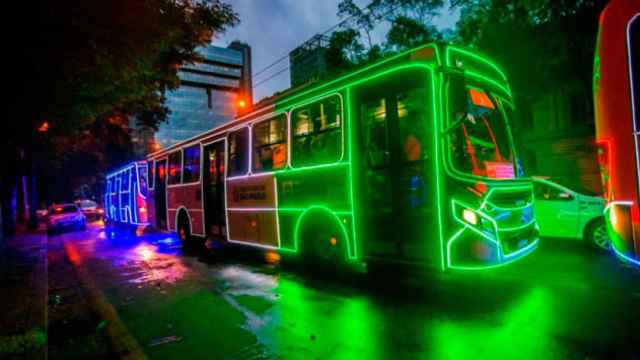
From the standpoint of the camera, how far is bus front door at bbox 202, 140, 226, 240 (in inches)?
428

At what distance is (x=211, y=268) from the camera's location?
952cm

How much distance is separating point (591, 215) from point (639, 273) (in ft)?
8.22

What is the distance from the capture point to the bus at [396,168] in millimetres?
5418

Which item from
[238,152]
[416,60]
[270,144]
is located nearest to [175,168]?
[238,152]

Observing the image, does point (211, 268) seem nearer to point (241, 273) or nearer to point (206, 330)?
point (241, 273)

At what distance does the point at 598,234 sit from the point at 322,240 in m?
6.16

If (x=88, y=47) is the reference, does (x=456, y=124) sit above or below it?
below

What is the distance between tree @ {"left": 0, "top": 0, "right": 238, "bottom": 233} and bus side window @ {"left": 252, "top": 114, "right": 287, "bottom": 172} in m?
2.67

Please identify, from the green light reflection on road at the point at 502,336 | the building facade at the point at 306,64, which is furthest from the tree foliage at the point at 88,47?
the building facade at the point at 306,64

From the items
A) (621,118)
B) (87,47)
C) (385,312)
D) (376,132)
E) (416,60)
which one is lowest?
(385,312)

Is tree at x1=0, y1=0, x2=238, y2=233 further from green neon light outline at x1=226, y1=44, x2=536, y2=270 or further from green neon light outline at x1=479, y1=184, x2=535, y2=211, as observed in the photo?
green neon light outline at x1=479, y1=184, x2=535, y2=211

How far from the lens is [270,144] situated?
28.6 feet

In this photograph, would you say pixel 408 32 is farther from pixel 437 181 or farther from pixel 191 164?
pixel 437 181

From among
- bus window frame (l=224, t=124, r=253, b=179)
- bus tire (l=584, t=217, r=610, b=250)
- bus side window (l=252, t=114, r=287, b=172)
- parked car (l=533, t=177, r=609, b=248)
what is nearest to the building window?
bus window frame (l=224, t=124, r=253, b=179)
